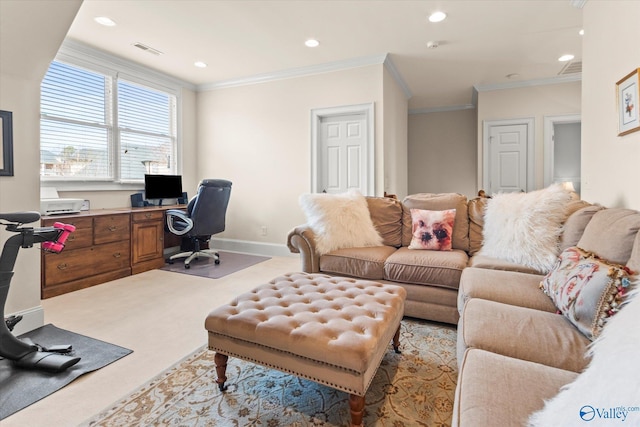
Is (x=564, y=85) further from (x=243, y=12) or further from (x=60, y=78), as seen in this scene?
(x=60, y=78)

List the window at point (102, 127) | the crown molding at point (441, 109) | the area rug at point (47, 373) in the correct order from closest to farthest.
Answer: the area rug at point (47, 373)
the window at point (102, 127)
the crown molding at point (441, 109)

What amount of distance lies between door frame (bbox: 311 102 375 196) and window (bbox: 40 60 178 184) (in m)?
2.33

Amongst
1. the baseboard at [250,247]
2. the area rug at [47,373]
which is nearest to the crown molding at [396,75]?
the baseboard at [250,247]

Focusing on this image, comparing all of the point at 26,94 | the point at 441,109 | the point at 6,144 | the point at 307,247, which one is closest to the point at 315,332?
the point at 307,247

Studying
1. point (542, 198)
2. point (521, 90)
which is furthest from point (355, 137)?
point (521, 90)

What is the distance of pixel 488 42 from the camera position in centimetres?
375

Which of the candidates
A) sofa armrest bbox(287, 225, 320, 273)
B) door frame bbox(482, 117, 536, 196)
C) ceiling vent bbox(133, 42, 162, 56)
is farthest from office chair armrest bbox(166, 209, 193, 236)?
door frame bbox(482, 117, 536, 196)

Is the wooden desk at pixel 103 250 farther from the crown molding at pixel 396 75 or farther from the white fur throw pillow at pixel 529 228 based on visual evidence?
the white fur throw pillow at pixel 529 228

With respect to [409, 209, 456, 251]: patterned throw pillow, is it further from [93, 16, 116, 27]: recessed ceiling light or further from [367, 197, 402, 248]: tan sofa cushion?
[93, 16, 116, 27]: recessed ceiling light

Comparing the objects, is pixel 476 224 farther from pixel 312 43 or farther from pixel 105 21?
pixel 105 21

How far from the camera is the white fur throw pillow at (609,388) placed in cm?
54

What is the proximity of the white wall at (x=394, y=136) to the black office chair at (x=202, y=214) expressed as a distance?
2.14m

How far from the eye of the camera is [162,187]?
14.8 feet

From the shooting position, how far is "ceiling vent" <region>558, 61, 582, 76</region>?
169 inches
